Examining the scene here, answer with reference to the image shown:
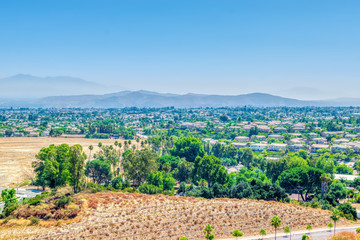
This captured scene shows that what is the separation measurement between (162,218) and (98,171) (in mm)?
26027

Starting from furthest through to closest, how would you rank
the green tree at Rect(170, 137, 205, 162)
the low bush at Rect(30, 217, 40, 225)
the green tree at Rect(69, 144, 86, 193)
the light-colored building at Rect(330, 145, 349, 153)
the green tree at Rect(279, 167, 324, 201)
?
1. the light-colored building at Rect(330, 145, 349, 153)
2. the green tree at Rect(170, 137, 205, 162)
3. the green tree at Rect(279, 167, 324, 201)
4. the green tree at Rect(69, 144, 86, 193)
5. the low bush at Rect(30, 217, 40, 225)

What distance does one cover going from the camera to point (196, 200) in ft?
122

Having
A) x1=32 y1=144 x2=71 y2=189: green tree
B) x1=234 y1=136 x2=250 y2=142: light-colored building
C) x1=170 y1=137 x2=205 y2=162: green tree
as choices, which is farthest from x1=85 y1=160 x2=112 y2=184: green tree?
x1=234 y1=136 x2=250 y2=142: light-colored building

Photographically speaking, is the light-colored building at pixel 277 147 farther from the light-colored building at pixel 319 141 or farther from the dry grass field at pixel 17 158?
the dry grass field at pixel 17 158

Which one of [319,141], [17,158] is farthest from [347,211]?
[319,141]

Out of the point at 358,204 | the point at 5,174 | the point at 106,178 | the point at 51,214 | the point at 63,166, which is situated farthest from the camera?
the point at 5,174

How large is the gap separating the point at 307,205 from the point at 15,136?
119m

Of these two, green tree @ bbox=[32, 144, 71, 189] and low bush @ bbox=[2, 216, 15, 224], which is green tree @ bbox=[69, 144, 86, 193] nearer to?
green tree @ bbox=[32, 144, 71, 189]

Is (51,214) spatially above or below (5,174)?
above

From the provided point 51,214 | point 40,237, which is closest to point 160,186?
point 51,214

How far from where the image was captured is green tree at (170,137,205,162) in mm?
70562

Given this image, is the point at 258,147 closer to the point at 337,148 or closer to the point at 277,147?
the point at 277,147

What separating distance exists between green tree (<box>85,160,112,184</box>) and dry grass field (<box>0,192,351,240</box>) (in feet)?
50.1

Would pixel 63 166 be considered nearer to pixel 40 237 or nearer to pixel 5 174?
pixel 40 237
